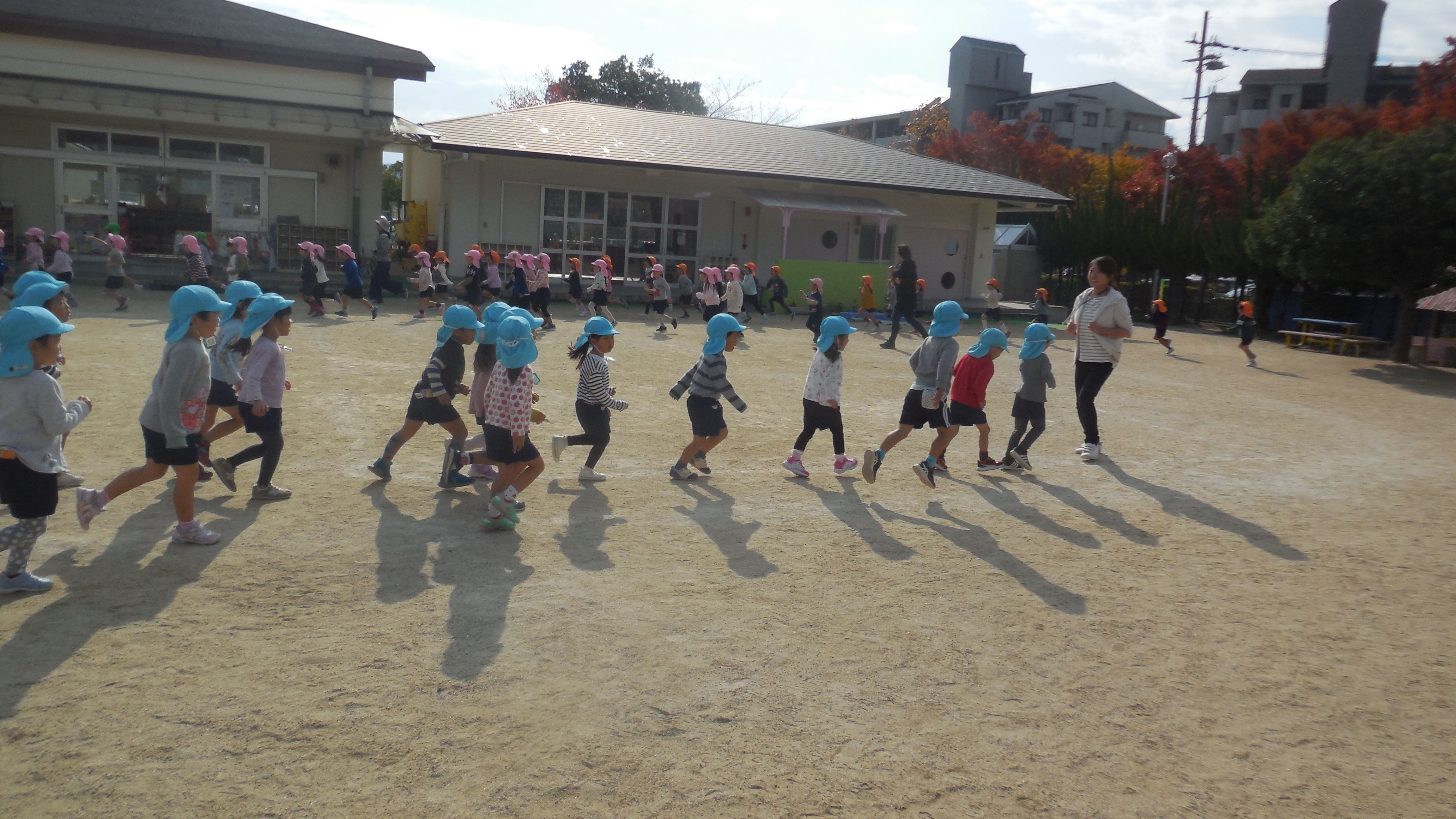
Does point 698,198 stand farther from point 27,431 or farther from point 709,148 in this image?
point 27,431

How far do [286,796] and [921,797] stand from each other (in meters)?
2.00

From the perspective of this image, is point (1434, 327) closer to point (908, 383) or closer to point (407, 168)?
point (908, 383)

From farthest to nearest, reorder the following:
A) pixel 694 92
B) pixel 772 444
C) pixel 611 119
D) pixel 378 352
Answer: pixel 694 92
pixel 611 119
pixel 378 352
pixel 772 444

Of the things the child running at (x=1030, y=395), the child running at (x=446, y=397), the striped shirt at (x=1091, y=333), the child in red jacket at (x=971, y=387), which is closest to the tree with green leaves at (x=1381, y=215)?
the striped shirt at (x=1091, y=333)

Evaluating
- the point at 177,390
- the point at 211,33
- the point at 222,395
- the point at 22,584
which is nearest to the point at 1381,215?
the point at 222,395

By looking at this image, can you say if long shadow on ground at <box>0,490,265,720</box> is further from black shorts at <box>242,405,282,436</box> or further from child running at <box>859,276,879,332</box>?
child running at <box>859,276,879,332</box>

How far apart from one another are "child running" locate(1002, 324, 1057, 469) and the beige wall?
728 inches

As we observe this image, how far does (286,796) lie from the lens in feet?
9.61

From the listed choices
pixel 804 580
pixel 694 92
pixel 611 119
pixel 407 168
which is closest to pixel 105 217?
pixel 407 168

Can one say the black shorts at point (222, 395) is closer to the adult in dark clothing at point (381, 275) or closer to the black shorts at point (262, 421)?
the black shorts at point (262, 421)

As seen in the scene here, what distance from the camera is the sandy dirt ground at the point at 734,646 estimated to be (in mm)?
3137

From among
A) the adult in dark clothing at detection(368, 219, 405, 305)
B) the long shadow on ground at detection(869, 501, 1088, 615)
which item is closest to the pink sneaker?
the long shadow on ground at detection(869, 501, 1088, 615)

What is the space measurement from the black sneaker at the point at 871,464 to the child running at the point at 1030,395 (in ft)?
5.34

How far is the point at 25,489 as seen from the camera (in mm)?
4227
